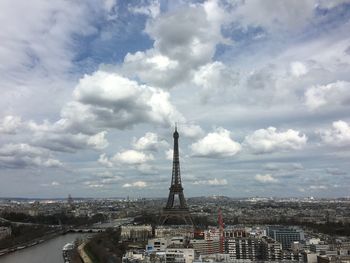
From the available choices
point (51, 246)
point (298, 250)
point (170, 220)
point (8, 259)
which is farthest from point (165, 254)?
point (170, 220)

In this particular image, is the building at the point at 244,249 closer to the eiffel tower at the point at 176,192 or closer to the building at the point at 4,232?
the eiffel tower at the point at 176,192

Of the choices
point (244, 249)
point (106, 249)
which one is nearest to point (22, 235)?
point (106, 249)

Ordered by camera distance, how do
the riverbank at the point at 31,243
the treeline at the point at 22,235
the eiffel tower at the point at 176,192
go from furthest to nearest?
the eiffel tower at the point at 176,192 → the treeline at the point at 22,235 → the riverbank at the point at 31,243

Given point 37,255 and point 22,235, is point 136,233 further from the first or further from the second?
point 37,255

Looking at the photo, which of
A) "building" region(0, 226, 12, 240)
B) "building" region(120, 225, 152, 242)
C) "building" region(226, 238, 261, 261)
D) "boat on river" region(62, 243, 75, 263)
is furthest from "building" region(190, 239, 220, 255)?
"building" region(0, 226, 12, 240)

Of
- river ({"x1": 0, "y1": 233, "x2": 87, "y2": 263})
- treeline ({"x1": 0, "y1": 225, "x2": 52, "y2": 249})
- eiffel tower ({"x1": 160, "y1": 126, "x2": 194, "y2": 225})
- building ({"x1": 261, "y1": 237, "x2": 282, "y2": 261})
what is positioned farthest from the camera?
eiffel tower ({"x1": 160, "y1": 126, "x2": 194, "y2": 225})

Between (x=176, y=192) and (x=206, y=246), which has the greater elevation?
(x=176, y=192)

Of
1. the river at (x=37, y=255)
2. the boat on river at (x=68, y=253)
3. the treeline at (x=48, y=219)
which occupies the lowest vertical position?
the river at (x=37, y=255)

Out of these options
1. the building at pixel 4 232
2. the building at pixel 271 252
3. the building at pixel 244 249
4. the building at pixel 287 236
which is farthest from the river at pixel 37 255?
the building at pixel 287 236

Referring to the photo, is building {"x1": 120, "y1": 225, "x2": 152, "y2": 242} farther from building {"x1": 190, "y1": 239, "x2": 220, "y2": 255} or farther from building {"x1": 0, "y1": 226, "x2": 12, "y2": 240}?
building {"x1": 0, "y1": 226, "x2": 12, "y2": 240}
